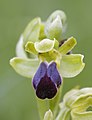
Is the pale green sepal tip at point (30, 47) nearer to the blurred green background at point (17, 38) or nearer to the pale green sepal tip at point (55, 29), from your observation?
the pale green sepal tip at point (55, 29)

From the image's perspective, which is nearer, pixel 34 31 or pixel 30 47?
pixel 30 47

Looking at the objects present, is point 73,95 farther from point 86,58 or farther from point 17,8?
point 17,8

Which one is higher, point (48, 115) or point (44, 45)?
point (44, 45)

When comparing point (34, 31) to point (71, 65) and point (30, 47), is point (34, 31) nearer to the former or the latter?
point (30, 47)

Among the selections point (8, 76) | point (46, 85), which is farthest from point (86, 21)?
point (46, 85)

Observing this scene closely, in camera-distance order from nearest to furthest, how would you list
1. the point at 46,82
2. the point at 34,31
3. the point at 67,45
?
the point at 46,82, the point at 67,45, the point at 34,31

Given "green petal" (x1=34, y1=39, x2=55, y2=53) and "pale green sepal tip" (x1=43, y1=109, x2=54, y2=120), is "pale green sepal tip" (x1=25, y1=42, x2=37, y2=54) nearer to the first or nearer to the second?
"green petal" (x1=34, y1=39, x2=55, y2=53)

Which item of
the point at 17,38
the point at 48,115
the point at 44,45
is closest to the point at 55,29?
the point at 44,45
